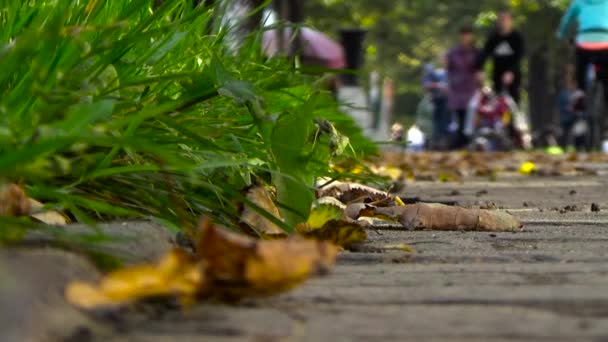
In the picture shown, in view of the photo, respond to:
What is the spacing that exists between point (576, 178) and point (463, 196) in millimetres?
2368

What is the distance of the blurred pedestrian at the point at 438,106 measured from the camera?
27.5 metres

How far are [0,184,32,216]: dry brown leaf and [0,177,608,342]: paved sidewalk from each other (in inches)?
12.5

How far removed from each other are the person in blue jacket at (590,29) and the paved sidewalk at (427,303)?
12227 millimetres

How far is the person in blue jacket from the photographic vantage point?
1519 cm

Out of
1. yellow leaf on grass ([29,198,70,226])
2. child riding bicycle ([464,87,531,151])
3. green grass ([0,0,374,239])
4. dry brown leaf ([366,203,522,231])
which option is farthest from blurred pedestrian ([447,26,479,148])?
yellow leaf on grass ([29,198,70,226])

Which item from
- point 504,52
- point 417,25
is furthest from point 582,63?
point 417,25

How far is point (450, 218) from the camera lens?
12.2ft

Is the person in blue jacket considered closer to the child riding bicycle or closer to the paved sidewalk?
the child riding bicycle

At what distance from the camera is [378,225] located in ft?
12.6

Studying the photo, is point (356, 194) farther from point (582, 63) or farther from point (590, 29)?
point (582, 63)

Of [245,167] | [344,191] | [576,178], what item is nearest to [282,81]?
[245,167]

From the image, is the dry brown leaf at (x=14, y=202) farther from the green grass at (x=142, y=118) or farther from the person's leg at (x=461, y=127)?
the person's leg at (x=461, y=127)

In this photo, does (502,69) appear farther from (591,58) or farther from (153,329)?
(153,329)

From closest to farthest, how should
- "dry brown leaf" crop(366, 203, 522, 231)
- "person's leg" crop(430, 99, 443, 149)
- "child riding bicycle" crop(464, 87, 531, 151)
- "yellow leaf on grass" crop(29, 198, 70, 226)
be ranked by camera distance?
"yellow leaf on grass" crop(29, 198, 70, 226)
"dry brown leaf" crop(366, 203, 522, 231)
"child riding bicycle" crop(464, 87, 531, 151)
"person's leg" crop(430, 99, 443, 149)
